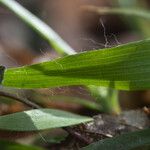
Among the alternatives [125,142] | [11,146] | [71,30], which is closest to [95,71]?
[125,142]

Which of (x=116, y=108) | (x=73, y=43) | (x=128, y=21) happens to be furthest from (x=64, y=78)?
(x=73, y=43)

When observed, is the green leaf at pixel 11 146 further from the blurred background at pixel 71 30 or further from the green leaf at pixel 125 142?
the blurred background at pixel 71 30

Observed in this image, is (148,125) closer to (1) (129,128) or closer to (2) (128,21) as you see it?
(1) (129,128)

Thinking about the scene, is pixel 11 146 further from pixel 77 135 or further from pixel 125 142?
pixel 125 142

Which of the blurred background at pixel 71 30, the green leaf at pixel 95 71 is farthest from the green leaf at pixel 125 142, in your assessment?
the blurred background at pixel 71 30

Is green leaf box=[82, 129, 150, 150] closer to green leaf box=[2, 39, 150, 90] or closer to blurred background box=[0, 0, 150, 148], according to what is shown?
green leaf box=[2, 39, 150, 90]

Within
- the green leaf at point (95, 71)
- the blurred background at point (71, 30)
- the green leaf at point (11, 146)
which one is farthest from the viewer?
the blurred background at point (71, 30)

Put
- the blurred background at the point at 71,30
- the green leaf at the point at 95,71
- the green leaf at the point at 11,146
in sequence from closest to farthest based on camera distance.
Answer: the green leaf at the point at 95,71, the green leaf at the point at 11,146, the blurred background at the point at 71,30
